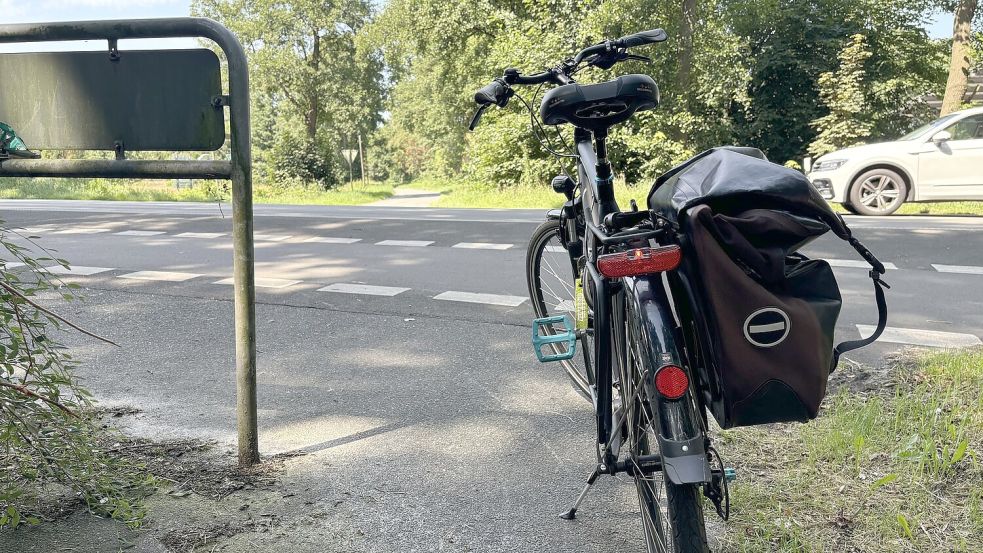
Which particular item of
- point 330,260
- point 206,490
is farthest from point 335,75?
point 206,490

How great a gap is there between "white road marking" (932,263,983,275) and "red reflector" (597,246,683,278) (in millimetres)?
6773

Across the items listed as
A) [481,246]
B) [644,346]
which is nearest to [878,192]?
[481,246]

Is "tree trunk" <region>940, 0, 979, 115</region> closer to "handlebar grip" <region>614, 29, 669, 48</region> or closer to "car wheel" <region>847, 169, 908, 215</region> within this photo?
"car wheel" <region>847, 169, 908, 215</region>

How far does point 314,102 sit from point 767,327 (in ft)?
159

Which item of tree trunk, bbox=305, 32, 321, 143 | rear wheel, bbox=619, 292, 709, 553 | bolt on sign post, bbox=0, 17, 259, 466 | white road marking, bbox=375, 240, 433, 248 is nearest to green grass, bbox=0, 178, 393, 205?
tree trunk, bbox=305, 32, 321, 143

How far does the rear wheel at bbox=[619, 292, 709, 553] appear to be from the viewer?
6.36 ft

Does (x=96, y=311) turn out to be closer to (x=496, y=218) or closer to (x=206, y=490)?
(x=206, y=490)

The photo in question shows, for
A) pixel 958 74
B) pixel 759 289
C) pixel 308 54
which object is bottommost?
pixel 759 289

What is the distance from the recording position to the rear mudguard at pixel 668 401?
1.93 metres

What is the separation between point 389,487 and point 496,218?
33.4 ft

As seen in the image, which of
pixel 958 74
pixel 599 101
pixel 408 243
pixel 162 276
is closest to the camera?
pixel 599 101

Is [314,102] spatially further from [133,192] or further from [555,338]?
[555,338]

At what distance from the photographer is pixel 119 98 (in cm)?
305

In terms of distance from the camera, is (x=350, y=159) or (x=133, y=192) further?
(x=350, y=159)
